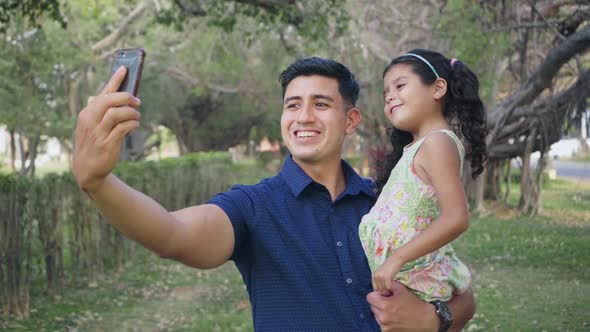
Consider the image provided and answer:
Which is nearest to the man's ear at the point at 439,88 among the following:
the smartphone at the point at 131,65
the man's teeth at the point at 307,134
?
the man's teeth at the point at 307,134

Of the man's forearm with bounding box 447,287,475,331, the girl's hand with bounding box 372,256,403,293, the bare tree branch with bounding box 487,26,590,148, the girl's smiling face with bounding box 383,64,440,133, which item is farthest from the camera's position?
the bare tree branch with bounding box 487,26,590,148

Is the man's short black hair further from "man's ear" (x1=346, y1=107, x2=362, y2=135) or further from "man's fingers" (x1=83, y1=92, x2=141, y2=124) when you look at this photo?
"man's fingers" (x1=83, y1=92, x2=141, y2=124)

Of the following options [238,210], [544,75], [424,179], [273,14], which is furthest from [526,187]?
[238,210]

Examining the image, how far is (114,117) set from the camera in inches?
75.1

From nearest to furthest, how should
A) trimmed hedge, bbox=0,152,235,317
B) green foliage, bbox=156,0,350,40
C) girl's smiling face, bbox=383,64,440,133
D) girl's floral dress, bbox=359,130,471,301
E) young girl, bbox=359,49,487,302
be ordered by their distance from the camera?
young girl, bbox=359,49,487,302 < girl's floral dress, bbox=359,130,471,301 < girl's smiling face, bbox=383,64,440,133 < trimmed hedge, bbox=0,152,235,317 < green foliage, bbox=156,0,350,40

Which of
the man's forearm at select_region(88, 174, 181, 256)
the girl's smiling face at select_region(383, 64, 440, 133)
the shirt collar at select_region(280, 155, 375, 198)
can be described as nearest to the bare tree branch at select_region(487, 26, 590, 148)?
the girl's smiling face at select_region(383, 64, 440, 133)

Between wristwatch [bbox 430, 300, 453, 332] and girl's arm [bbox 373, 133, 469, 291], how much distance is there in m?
0.27

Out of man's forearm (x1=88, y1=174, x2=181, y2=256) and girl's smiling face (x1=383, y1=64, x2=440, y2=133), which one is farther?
girl's smiling face (x1=383, y1=64, x2=440, y2=133)

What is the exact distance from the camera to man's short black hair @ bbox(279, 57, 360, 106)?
9.90 ft

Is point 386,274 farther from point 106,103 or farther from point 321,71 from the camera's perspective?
point 106,103

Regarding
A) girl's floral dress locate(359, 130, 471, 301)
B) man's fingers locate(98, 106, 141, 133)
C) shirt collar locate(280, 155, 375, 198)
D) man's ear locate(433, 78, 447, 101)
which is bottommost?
girl's floral dress locate(359, 130, 471, 301)

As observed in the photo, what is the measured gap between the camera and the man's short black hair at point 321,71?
3.02 metres

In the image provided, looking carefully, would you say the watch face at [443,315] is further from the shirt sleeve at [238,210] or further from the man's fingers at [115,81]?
the man's fingers at [115,81]

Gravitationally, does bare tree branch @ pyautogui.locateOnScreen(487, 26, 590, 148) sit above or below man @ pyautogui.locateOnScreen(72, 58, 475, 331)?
above
